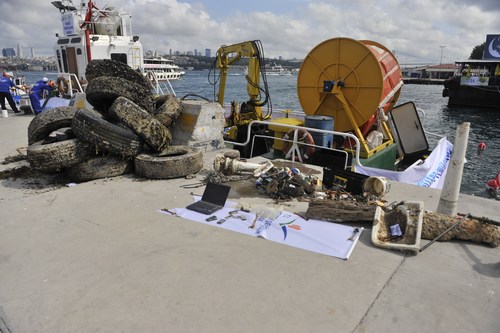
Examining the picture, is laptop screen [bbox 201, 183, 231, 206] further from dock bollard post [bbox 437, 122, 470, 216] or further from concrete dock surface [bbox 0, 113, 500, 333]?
dock bollard post [bbox 437, 122, 470, 216]

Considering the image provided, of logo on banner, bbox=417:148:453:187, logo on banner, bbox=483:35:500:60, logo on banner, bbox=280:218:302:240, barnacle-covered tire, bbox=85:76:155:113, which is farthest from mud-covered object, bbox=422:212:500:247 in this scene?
logo on banner, bbox=483:35:500:60

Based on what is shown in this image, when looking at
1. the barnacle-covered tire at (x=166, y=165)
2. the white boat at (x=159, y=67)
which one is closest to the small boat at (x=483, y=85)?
the white boat at (x=159, y=67)

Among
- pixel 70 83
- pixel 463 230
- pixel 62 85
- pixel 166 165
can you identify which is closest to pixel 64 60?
pixel 62 85

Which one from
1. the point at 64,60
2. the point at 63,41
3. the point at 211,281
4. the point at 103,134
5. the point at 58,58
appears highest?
the point at 63,41

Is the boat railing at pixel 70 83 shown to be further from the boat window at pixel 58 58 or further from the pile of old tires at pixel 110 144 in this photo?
the pile of old tires at pixel 110 144

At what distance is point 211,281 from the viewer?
292cm

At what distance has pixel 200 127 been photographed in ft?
23.3

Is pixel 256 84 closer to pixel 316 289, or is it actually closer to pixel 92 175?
pixel 92 175

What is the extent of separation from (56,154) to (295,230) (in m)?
3.75

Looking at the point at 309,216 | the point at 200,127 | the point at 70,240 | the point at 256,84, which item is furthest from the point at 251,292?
the point at 256,84

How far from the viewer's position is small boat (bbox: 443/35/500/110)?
36812mm

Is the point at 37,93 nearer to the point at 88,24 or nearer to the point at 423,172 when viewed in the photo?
the point at 88,24

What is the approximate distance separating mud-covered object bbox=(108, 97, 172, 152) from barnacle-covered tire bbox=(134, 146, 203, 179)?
10.5 inches

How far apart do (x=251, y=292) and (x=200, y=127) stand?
Answer: 4800mm
